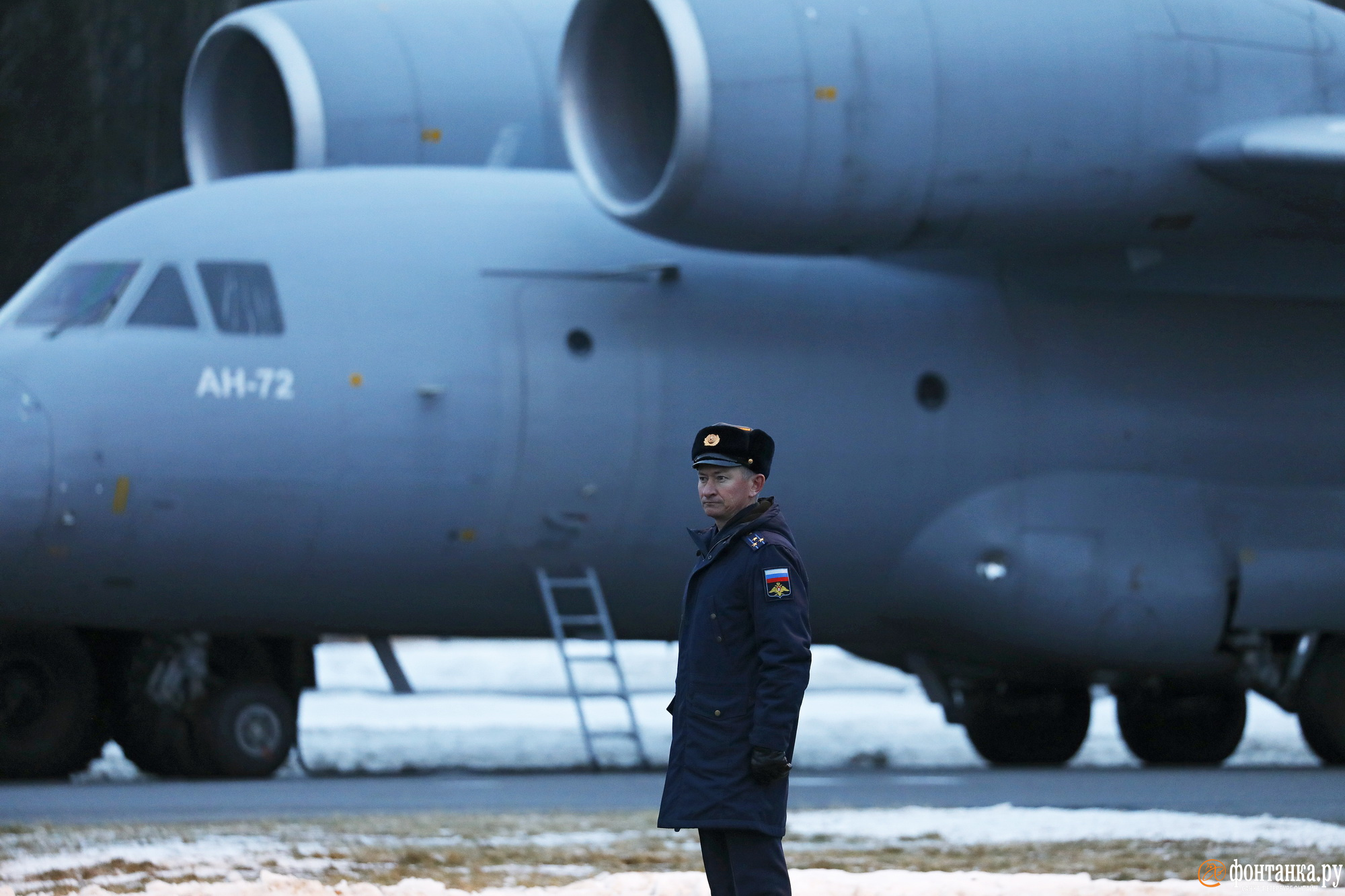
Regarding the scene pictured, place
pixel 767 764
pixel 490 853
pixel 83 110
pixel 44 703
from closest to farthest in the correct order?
pixel 767 764
pixel 490 853
pixel 44 703
pixel 83 110

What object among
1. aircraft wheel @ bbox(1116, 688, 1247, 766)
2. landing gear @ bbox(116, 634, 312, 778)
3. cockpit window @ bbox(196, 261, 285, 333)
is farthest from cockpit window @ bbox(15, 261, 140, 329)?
aircraft wheel @ bbox(1116, 688, 1247, 766)

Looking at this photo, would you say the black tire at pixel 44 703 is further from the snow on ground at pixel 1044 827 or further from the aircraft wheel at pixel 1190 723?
the aircraft wheel at pixel 1190 723

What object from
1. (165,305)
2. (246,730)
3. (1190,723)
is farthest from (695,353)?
(1190,723)

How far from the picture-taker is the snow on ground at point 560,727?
546 inches

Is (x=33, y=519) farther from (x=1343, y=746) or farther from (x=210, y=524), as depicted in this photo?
(x=1343, y=746)

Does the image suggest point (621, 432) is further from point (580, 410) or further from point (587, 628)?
point (587, 628)

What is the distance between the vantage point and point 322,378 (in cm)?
Answer: 1146

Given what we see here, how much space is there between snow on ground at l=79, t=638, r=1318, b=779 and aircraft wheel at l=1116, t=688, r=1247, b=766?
10.5 inches

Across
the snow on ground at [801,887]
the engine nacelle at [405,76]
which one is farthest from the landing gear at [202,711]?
the snow on ground at [801,887]

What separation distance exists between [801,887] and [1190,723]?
8.71 metres

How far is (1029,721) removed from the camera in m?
14.8

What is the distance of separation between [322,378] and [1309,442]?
6311 millimetres

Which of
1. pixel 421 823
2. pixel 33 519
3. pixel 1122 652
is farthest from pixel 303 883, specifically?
pixel 1122 652

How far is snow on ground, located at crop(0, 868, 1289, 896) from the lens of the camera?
6324mm
